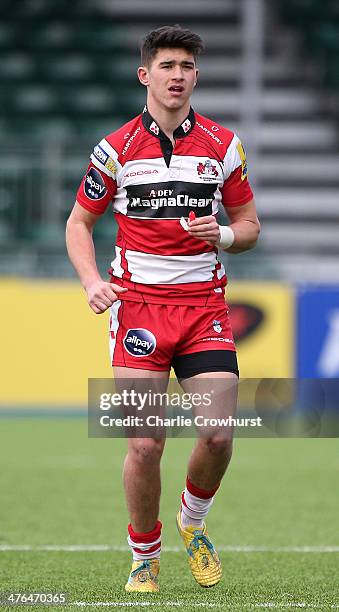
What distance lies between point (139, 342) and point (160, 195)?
0.55 meters

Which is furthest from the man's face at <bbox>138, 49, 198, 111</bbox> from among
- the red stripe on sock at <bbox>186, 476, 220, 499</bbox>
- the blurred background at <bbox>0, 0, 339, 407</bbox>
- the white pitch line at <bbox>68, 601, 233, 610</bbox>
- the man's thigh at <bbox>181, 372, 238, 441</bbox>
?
the blurred background at <bbox>0, 0, 339, 407</bbox>

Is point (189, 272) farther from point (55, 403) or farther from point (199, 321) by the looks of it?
point (55, 403)

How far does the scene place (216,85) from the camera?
18906 mm

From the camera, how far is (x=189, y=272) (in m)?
4.97

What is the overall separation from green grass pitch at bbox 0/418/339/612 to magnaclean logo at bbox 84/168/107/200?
1.50 m

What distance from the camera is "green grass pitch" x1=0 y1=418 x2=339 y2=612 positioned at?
4969 mm

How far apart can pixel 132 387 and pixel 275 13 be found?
49.8 ft

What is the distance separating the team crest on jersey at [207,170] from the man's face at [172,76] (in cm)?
23

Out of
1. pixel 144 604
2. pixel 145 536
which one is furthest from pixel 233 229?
pixel 144 604

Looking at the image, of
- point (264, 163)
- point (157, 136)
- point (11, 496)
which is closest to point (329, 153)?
point (264, 163)

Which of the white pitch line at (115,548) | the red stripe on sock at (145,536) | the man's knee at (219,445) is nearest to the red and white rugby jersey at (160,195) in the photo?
the man's knee at (219,445)

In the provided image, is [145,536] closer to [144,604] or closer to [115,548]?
[144,604]

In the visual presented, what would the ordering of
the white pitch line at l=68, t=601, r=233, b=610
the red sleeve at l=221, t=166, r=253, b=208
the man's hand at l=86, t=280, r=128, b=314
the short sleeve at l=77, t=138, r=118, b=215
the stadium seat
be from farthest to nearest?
the stadium seat
the red sleeve at l=221, t=166, r=253, b=208
the short sleeve at l=77, t=138, r=118, b=215
the man's hand at l=86, t=280, r=128, b=314
the white pitch line at l=68, t=601, r=233, b=610

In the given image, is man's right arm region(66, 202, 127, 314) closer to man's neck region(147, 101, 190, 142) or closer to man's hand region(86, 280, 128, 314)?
man's hand region(86, 280, 128, 314)
